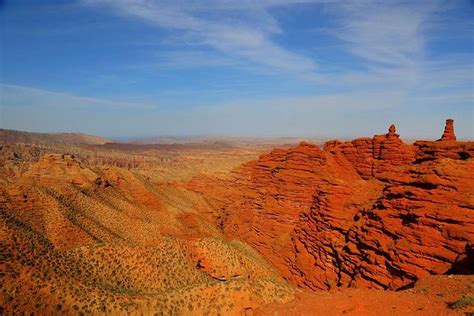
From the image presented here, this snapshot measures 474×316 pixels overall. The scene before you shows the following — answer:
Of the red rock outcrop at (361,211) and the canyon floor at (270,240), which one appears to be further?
the red rock outcrop at (361,211)

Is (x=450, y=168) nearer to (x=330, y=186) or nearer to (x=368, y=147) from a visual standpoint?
(x=330, y=186)

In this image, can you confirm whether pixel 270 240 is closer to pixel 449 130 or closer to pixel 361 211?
pixel 361 211

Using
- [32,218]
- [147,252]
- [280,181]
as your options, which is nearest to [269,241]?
[280,181]

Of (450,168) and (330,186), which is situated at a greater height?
(450,168)

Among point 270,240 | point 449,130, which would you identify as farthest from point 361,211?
point 449,130

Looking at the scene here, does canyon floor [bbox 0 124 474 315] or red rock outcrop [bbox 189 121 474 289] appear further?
red rock outcrop [bbox 189 121 474 289]
